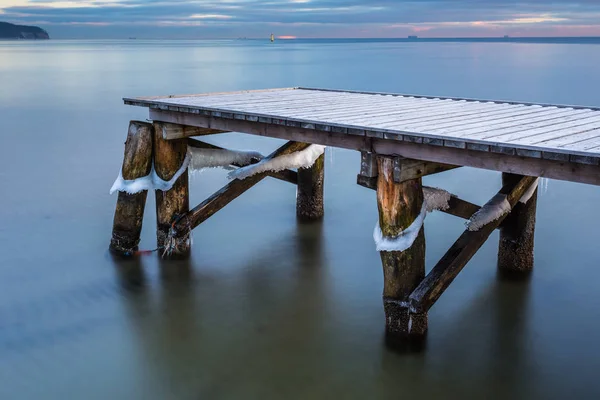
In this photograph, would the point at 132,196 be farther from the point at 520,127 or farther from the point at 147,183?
the point at 520,127

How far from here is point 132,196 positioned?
6688 millimetres

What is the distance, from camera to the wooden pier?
4.29 meters

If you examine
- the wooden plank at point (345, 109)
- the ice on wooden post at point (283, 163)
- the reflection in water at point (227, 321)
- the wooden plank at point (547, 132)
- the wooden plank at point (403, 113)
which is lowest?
the reflection in water at point (227, 321)

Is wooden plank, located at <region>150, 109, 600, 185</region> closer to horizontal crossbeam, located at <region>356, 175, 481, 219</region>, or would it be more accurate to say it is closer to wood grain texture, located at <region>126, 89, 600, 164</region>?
wood grain texture, located at <region>126, 89, 600, 164</region>

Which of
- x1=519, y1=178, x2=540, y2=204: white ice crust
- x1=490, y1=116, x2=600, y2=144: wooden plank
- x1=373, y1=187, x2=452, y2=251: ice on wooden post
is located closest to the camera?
x1=490, y1=116, x2=600, y2=144: wooden plank

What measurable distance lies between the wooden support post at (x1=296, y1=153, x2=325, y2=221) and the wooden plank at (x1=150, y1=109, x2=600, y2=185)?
1862 millimetres

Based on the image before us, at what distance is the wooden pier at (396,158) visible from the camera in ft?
14.1

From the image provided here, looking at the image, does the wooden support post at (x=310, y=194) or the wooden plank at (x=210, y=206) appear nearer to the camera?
the wooden plank at (x=210, y=206)

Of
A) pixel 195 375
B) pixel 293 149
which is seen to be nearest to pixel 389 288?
pixel 195 375

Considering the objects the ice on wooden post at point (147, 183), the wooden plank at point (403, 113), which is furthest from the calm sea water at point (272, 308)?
the wooden plank at point (403, 113)

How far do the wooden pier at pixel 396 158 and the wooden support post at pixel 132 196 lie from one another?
10 mm

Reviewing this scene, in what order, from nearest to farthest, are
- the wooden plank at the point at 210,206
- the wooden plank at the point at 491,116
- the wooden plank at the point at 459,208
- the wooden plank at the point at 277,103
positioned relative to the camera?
1. the wooden plank at the point at 491,116
2. the wooden plank at the point at 459,208
3. the wooden plank at the point at 277,103
4. the wooden plank at the point at 210,206

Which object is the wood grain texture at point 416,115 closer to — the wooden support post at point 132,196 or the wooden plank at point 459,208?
the wooden support post at point 132,196

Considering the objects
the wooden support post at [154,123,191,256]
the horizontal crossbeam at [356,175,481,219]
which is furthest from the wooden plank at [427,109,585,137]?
the wooden support post at [154,123,191,256]
